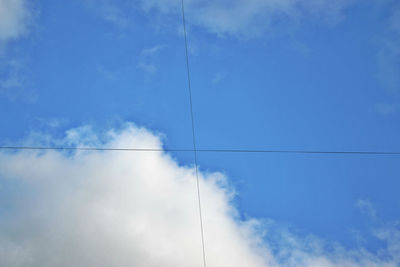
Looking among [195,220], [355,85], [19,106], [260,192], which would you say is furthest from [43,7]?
[355,85]

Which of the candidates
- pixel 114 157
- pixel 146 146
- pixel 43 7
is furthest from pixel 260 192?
pixel 43 7

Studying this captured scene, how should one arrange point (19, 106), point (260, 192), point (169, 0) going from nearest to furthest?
point (19, 106) < point (260, 192) < point (169, 0)

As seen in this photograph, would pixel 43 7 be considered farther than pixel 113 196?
Yes

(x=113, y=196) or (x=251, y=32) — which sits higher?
(x=251, y=32)

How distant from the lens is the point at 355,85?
6805 mm

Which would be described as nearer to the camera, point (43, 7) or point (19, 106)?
point (19, 106)

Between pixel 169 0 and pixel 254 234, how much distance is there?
4.41m

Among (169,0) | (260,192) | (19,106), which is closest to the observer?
(19,106)

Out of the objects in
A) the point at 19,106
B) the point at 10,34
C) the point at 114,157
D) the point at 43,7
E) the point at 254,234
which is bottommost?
the point at 254,234

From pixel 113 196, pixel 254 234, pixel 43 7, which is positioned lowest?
pixel 254 234

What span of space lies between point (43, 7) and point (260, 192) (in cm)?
484

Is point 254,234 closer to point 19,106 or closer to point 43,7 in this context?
point 19,106

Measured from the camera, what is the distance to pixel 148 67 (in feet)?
20.9

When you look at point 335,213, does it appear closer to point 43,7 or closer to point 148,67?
point 148,67
